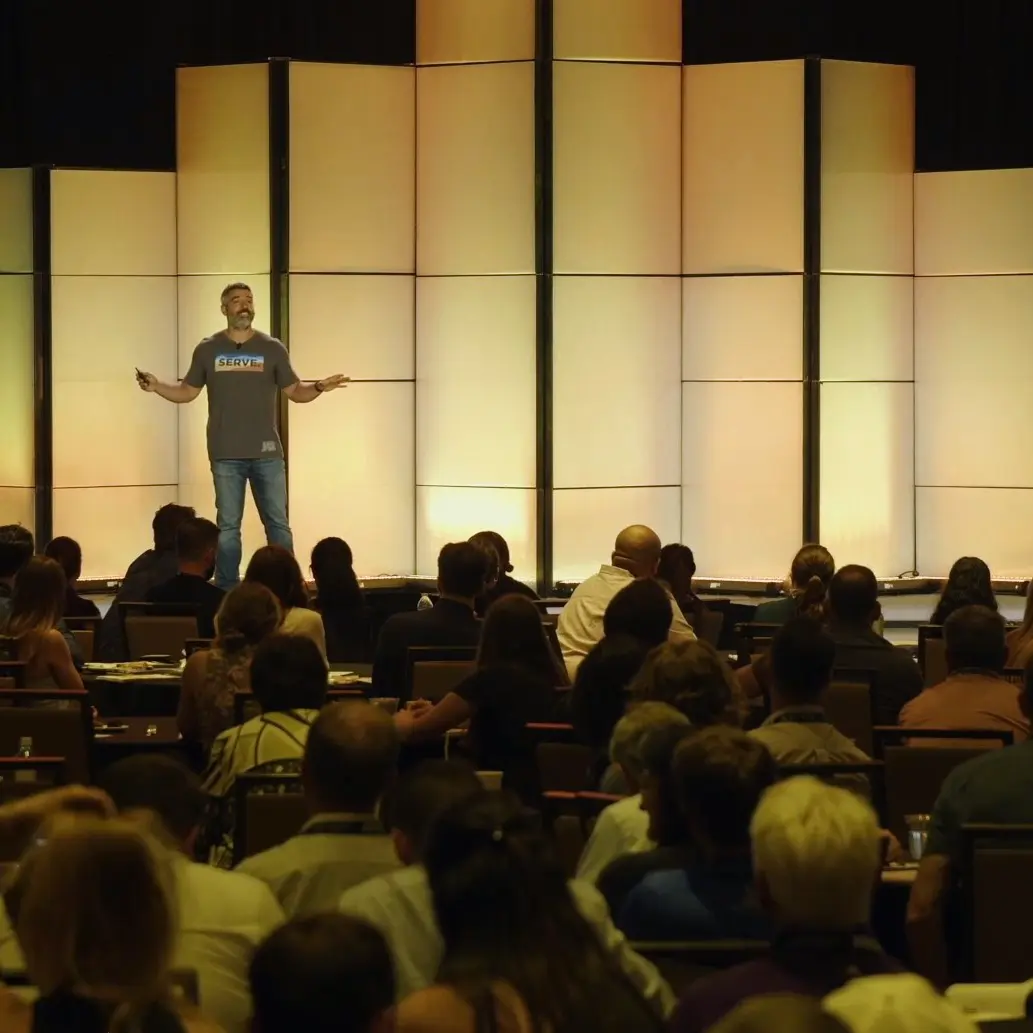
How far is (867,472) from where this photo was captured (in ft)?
35.9

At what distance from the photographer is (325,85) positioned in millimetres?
10703

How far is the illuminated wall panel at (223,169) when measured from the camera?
10852mm

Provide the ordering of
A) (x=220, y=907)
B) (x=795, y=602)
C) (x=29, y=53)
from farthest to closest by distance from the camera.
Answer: (x=29, y=53) < (x=795, y=602) < (x=220, y=907)

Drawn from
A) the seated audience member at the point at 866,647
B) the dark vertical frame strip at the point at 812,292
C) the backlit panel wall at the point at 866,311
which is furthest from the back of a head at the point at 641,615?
the backlit panel wall at the point at 866,311

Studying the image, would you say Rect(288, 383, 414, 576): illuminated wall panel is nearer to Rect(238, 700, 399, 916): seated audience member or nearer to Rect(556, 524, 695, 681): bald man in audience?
Rect(556, 524, 695, 681): bald man in audience

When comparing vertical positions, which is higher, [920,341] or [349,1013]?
[920,341]

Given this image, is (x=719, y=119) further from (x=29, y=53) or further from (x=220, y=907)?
(x=220, y=907)

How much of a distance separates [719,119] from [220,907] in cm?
820

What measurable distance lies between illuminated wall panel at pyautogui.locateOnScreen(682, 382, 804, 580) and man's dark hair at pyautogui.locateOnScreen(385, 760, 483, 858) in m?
→ 7.55

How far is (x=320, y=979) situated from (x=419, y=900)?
3.35 feet

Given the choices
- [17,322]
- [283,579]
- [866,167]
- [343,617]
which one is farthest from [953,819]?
[17,322]

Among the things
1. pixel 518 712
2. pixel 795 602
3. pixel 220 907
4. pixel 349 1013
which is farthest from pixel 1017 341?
pixel 349 1013

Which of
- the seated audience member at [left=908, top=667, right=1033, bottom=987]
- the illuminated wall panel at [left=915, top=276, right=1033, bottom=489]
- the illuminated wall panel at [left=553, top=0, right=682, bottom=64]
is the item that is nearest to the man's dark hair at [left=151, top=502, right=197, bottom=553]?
the illuminated wall panel at [left=553, top=0, right=682, bottom=64]

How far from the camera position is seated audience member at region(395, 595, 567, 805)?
17.7 feet
